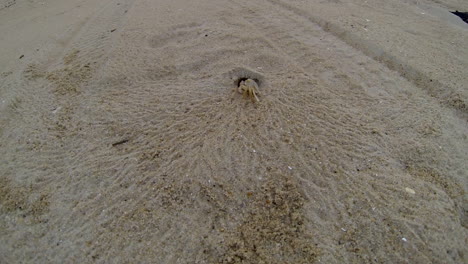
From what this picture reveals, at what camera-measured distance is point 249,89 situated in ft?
11.5

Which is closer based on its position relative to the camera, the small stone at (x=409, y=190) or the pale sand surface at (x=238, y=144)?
the pale sand surface at (x=238, y=144)

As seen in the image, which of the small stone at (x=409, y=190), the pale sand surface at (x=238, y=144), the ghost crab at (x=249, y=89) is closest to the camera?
the pale sand surface at (x=238, y=144)

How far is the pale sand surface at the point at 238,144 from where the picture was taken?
2328mm

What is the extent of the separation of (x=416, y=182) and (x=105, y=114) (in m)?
3.63

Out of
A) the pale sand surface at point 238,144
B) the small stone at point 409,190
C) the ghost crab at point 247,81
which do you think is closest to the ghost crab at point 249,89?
the ghost crab at point 247,81

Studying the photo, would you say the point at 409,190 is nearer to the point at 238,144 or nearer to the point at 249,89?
the point at 238,144

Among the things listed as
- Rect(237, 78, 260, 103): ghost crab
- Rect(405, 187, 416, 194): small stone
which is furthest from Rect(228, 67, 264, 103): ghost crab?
Rect(405, 187, 416, 194): small stone

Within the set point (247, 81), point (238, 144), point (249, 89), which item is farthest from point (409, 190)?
point (247, 81)

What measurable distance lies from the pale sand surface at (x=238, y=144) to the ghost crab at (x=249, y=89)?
121mm

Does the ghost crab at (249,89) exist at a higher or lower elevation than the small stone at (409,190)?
higher

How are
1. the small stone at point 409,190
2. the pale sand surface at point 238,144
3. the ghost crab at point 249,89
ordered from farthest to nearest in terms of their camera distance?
1. the ghost crab at point 249,89
2. the small stone at point 409,190
3. the pale sand surface at point 238,144

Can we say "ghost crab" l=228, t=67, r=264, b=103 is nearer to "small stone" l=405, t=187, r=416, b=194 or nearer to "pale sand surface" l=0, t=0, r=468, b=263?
"pale sand surface" l=0, t=0, r=468, b=263

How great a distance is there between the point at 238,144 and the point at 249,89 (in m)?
0.86

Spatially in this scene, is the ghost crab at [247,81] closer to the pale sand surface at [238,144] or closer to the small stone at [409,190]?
the pale sand surface at [238,144]
